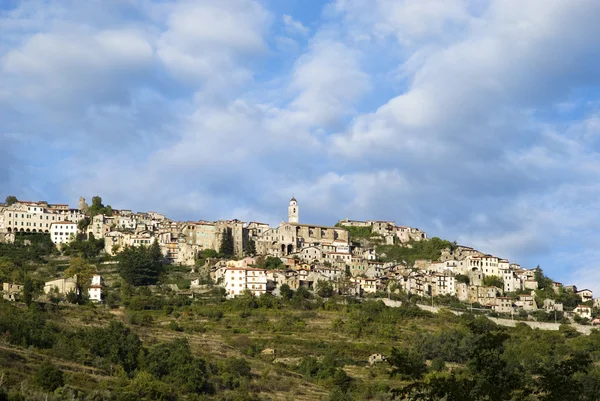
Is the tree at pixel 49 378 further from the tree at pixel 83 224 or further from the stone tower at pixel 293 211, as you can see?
the stone tower at pixel 293 211

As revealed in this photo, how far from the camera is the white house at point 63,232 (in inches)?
3287

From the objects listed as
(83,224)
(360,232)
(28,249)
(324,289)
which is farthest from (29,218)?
(360,232)

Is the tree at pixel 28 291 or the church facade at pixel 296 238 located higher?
the church facade at pixel 296 238

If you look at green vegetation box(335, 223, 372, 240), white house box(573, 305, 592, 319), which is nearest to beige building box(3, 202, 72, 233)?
green vegetation box(335, 223, 372, 240)

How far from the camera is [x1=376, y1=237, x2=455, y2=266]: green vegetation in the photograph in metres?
88.1

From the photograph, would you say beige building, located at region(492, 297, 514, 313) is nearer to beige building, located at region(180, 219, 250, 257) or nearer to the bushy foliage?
beige building, located at region(180, 219, 250, 257)

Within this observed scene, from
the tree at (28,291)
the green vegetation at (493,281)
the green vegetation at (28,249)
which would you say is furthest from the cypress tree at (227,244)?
the green vegetation at (493,281)

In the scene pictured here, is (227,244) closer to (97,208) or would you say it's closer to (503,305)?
(97,208)

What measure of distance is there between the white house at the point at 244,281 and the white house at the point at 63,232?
19549 millimetres

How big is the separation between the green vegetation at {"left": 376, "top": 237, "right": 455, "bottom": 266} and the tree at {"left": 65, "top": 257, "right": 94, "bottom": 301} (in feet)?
101

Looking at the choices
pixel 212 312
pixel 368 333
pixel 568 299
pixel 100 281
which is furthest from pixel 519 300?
pixel 100 281

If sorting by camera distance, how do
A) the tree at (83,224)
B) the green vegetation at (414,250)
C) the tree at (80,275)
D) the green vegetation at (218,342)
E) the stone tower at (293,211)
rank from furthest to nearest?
the stone tower at (293,211) < the green vegetation at (414,250) < the tree at (83,224) < the tree at (80,275) < the green vegetation at (218,342)

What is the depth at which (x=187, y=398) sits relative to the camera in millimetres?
45062

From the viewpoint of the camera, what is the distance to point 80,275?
2724 inches
